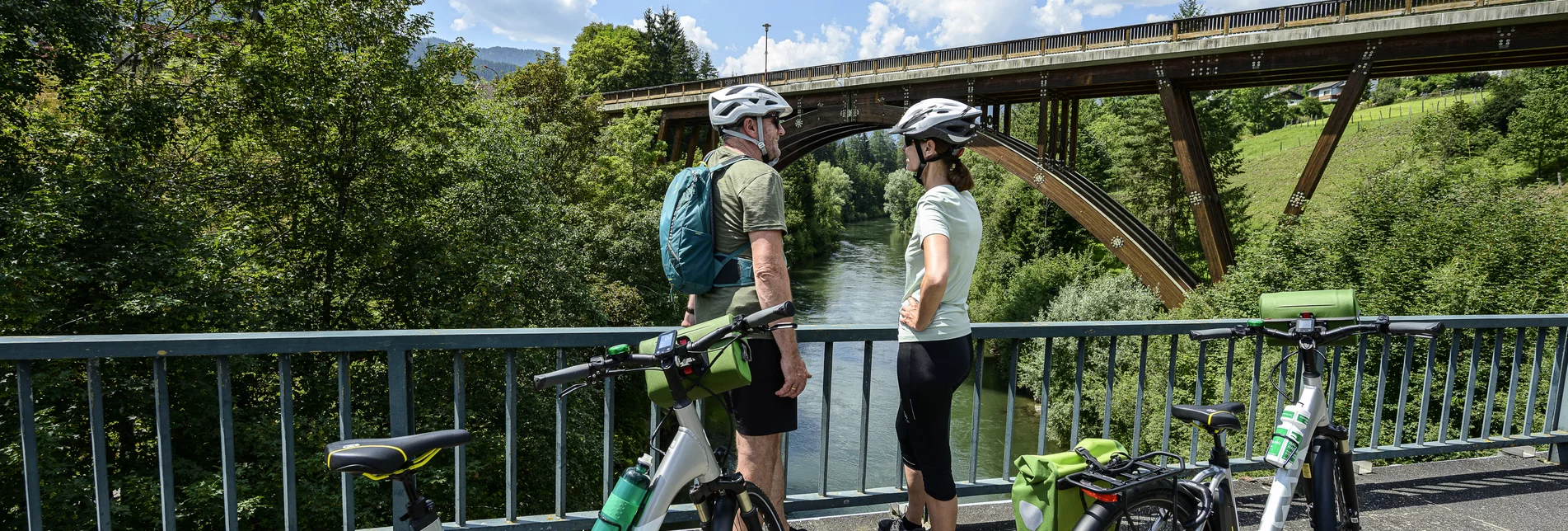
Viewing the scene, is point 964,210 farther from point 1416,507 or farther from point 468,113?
point 468,113

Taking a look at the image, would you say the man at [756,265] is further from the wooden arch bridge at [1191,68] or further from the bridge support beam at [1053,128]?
the bridge support beam at [1053,128]

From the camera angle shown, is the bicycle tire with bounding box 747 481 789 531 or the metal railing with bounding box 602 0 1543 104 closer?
the bicycle tire with bounding box 747 481 789 531

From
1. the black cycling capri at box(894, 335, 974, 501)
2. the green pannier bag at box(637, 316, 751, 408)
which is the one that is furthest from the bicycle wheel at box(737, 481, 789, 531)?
the black cycling capri at box(894, 335, 974, 501)

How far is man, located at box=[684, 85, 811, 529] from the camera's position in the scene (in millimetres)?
2424

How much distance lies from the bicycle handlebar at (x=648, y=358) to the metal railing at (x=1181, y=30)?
16140 millimetres

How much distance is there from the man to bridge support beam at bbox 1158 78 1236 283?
15.5m

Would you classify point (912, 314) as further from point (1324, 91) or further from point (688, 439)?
point (1324, 91)

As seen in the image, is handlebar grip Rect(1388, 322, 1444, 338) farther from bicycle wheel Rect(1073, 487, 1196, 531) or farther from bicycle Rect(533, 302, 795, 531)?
bicycle Rect(533, 302, 795, 531)

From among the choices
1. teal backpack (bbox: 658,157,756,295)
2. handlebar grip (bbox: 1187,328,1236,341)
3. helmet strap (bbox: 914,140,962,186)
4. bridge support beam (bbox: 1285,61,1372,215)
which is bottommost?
handlebar grip (bbox: 1187,328,1236,341)

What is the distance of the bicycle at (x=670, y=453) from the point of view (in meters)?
1.80

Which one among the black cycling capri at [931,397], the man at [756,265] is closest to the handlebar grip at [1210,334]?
the black cycling capri at [931,397]

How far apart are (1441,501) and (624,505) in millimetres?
4118

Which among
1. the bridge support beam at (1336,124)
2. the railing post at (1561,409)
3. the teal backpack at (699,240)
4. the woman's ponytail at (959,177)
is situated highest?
the bridge support beam at (1336,124)

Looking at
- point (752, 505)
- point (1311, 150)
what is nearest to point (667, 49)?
point (1311, 150)
